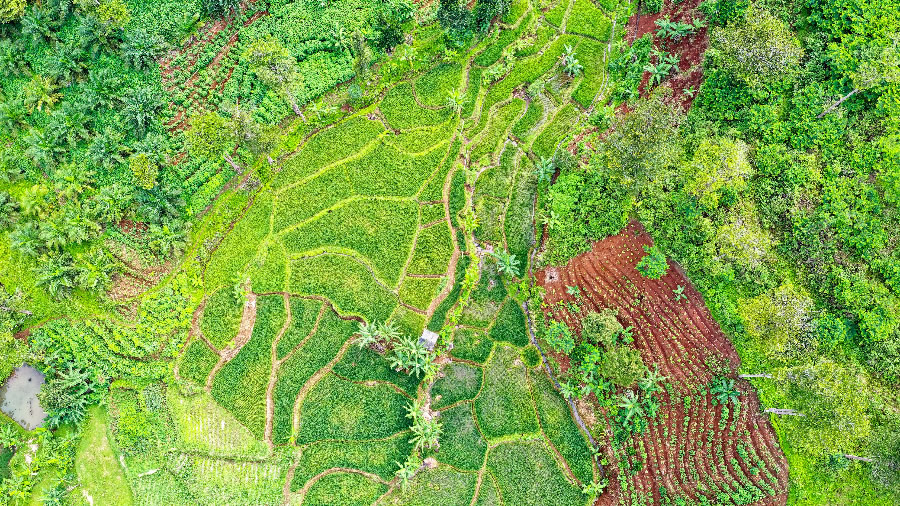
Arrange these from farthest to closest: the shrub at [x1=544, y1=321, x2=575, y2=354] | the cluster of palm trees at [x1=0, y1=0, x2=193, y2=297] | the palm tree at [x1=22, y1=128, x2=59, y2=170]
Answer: the palm tree at [x1=22, y1=128, x2=59, y2=170] → the cluster of palm trees at [x1=0, y1=0, x2=193, y2=297] → the shrub at [x1=544, y1=321, x2=575, y2=354]

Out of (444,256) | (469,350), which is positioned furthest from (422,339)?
(444,256)

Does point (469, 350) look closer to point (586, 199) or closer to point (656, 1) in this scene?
point (586, 199)

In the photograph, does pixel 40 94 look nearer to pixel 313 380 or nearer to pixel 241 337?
pixel 241 337

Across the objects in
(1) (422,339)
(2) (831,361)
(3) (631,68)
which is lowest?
(2) (831,361)

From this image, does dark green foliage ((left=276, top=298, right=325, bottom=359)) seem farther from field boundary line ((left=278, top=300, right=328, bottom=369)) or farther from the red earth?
the red earth

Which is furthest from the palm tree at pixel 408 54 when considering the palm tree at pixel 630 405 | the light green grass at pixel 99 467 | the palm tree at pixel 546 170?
the light green grass at pixel 99 467

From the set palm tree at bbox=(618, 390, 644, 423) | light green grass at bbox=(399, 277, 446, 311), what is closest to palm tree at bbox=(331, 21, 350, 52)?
light green grass at bbox=(399, 277, 446, 311)

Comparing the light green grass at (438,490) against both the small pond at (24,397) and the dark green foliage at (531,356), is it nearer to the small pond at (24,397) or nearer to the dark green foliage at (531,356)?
the dark green foliage at (531,356)
